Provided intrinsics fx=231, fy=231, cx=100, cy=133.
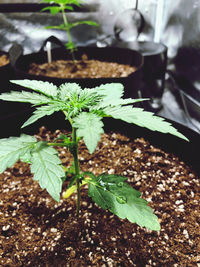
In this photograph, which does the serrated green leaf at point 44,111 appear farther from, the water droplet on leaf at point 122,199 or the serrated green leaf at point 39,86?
the water droplet on leaf at point 122,199

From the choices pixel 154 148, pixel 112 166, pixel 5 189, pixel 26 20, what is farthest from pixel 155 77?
pixel 5 189

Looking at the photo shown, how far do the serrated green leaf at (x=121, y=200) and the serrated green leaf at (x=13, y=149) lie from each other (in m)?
0.18

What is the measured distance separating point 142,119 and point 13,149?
270 mm

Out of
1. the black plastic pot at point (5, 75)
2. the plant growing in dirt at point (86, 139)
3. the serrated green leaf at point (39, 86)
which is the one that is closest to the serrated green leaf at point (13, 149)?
the plant growing in dirt at point (86, 139)

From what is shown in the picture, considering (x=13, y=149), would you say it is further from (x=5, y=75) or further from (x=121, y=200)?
(x=5, y=75)

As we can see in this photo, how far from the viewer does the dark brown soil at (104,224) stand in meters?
0.55

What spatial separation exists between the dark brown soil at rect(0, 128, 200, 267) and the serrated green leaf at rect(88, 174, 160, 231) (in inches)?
5.1

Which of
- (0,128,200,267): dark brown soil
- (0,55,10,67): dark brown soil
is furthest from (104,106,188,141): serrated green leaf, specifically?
(0,55,10,67): dark brown soil

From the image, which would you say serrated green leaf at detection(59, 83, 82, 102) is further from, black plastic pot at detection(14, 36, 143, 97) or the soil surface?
the soil surface

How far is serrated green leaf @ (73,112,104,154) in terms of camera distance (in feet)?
1.24

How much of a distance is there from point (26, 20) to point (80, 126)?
4.85ft

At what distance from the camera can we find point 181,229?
60cm

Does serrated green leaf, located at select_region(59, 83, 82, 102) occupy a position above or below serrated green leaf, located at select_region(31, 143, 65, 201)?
above

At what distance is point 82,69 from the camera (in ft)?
4.36
